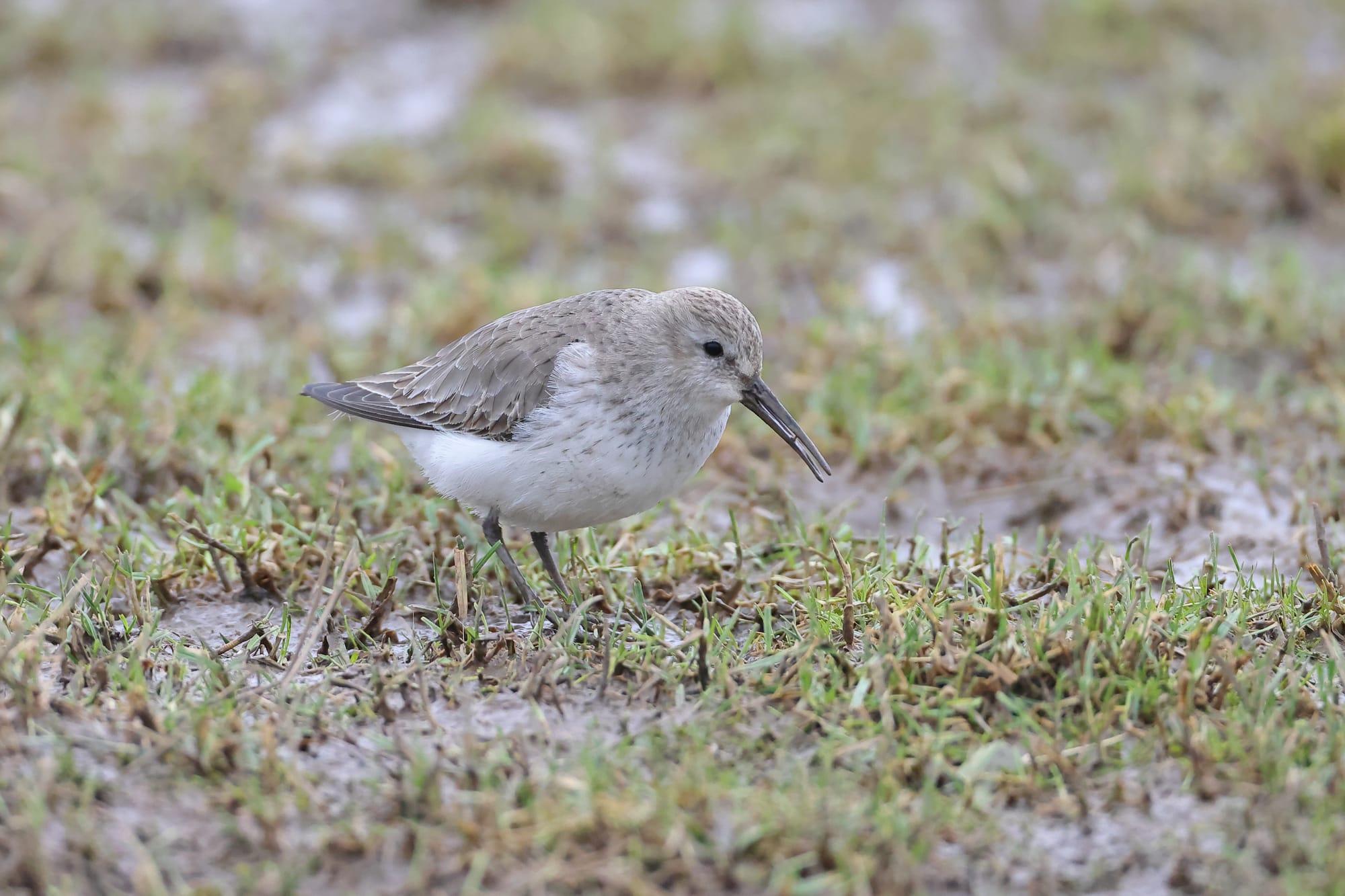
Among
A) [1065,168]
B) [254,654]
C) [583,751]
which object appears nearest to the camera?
[583,751]

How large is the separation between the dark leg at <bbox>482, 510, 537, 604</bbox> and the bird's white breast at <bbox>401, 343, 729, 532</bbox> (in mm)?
69

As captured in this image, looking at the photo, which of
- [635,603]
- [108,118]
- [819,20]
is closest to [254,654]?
[635,603]

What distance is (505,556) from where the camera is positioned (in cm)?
509

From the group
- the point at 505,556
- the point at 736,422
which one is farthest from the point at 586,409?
the point at 736,422

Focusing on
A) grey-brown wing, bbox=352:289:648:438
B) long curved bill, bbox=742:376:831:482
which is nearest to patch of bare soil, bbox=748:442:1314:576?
long curved bill, bbox=742:376:831:482

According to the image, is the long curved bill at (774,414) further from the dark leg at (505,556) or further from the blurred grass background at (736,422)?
the dark leg at (505,556)

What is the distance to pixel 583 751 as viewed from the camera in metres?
3.85

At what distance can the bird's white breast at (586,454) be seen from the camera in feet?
15.5

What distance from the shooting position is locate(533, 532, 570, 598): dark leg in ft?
16.7

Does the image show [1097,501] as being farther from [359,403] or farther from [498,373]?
[359,403]

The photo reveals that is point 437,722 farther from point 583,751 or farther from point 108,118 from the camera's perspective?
point 108,118

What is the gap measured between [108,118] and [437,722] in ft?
22.9

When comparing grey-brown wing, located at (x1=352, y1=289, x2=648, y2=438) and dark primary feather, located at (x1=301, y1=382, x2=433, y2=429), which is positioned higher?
grey-brown wing, located at (x1=352, y1=289, x2=648, y2=438)

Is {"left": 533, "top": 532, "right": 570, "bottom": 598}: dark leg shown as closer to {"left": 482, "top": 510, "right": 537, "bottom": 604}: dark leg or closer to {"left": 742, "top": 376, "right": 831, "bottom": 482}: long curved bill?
{"left": 482, "top": 510, "right": 537, "bottom": 604}: dark leg
